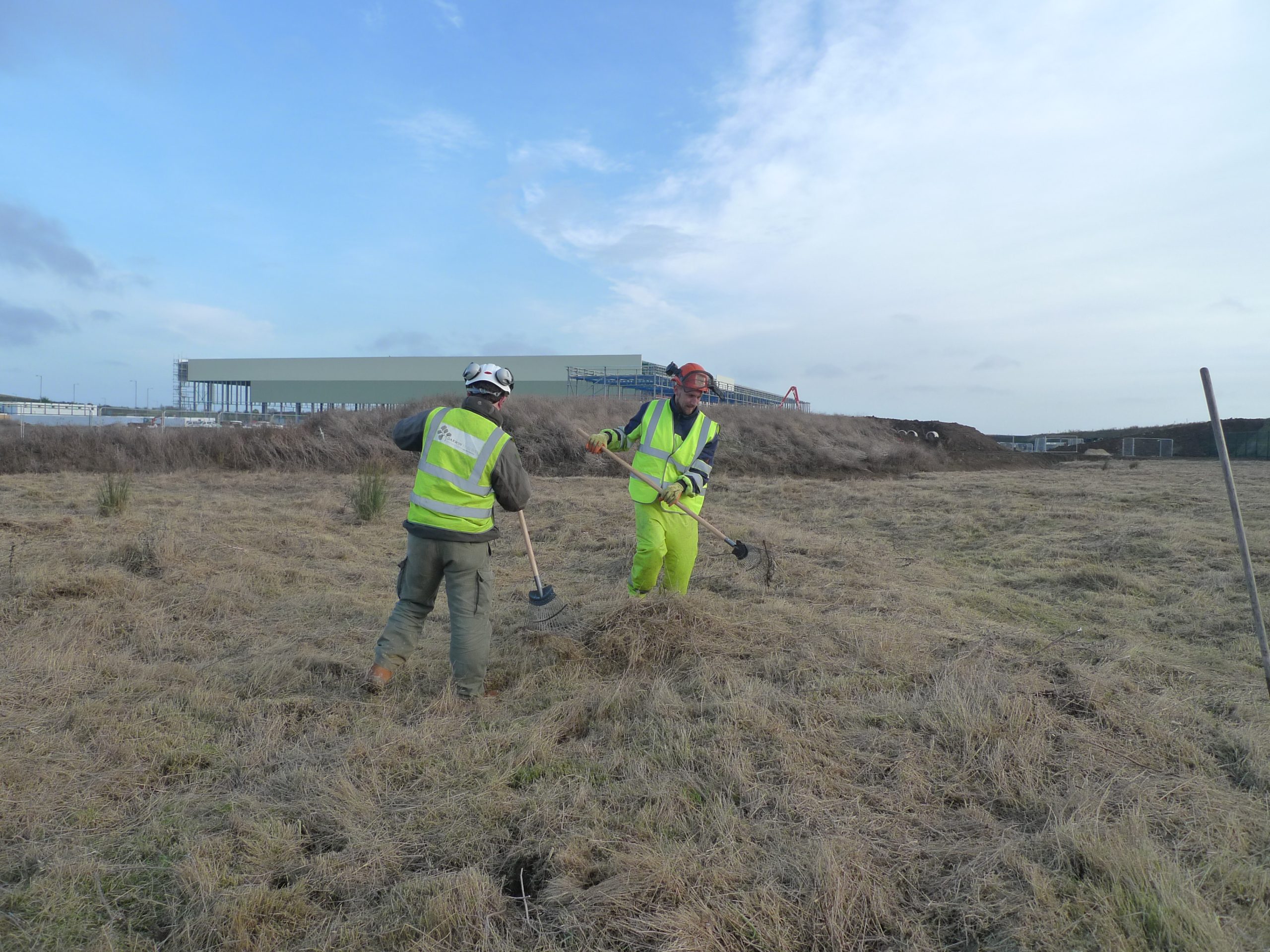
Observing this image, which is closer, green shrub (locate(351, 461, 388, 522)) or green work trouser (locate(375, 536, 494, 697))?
green work trouser (locate(375, 536, 494, 697))

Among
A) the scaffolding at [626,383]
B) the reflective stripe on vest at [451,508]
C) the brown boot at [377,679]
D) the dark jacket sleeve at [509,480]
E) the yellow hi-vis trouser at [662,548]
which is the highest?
the scaffolding at [626,383]

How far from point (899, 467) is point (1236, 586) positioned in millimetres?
14692

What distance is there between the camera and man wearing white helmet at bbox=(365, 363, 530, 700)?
376 cm

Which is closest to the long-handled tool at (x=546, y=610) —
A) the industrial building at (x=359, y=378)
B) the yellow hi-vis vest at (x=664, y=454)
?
the yellow hi-vis vest at (x=664, y=454)

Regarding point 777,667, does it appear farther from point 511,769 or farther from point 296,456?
point 296,456

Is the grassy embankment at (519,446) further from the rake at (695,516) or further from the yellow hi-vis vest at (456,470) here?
the yellow hi-vis vest at (456,470)

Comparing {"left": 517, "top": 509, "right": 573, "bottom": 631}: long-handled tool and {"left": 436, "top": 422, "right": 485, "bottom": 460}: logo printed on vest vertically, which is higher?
{"left": 436, "top": 422, "right": 485, "bottom": 460}: logo printed on vest

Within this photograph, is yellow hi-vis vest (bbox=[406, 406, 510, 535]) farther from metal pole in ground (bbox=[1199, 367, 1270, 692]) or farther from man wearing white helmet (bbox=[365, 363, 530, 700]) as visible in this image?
metal pole in ground (bbox=[1199, 367, 1270, 692])

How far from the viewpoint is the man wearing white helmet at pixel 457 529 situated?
376 centimetres

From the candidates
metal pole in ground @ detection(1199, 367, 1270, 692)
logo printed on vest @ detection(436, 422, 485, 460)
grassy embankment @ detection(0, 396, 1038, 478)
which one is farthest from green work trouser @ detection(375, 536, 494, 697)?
grassy embankment @ detection(0, 396, 1038, 478)

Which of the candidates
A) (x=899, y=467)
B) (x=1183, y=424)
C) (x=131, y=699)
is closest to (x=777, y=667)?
(x=131, y=699)

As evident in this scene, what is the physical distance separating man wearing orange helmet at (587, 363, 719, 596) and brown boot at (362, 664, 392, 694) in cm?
191

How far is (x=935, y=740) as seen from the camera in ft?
10.0

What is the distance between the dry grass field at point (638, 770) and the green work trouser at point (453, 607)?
21cm
